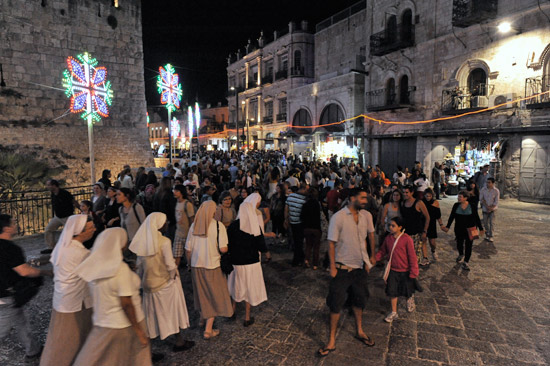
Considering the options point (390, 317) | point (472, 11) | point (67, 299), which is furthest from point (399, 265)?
point (472, 11)

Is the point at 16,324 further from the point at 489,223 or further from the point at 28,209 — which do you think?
the point at 489,223

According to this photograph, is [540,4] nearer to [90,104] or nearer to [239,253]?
[239,253]

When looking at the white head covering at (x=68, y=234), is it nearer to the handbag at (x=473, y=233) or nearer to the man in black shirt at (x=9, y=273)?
the man in black shirt at (x=9, y=273)

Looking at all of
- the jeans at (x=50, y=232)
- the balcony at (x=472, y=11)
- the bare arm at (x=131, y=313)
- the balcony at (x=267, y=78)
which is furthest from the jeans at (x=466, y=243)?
the balcony at (x=267, y=78)

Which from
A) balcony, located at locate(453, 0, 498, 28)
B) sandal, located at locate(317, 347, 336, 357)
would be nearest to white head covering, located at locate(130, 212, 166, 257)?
sandal, located at locate(317, 347, 336, 357)

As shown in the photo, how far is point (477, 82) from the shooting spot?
47.9 ft

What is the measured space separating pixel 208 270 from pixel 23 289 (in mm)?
1829

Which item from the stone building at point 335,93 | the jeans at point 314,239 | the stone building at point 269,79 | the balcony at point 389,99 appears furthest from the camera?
the stone building at point 269,79

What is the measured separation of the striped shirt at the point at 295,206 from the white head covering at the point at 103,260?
12.8 ft

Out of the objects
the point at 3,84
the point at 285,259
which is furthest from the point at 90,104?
the point at 285,259

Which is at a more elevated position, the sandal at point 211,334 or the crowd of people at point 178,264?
the crowd of people at point 178,264

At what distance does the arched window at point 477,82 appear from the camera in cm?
1404

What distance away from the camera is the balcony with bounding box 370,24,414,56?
56.6 ft

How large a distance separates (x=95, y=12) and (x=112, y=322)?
16.6 metres
